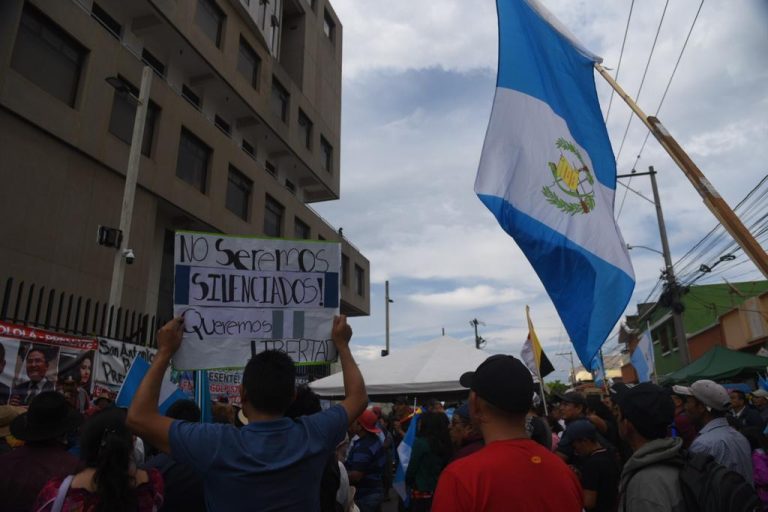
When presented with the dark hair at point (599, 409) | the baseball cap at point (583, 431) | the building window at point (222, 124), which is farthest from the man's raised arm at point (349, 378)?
the building window at point (222, 124)

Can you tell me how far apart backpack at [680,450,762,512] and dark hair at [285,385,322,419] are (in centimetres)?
202

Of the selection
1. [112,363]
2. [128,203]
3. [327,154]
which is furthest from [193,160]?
[327,154]

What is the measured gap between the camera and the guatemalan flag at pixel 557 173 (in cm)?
414

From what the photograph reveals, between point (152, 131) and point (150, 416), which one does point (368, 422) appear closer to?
point (150, 416)

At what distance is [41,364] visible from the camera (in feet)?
27.1

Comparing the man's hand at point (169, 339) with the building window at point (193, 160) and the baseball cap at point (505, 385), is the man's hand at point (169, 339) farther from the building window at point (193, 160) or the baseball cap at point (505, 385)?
the building window at point (193, 160)

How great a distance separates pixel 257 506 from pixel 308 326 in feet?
5.61

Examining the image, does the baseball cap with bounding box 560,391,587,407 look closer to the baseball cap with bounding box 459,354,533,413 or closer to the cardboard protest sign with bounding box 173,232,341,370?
the cardboard protest sign with bounding box 173,232,341,370

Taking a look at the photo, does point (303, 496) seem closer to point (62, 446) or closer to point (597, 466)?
point (62, 446)

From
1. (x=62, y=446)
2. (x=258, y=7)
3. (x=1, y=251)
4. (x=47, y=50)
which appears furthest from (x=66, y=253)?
(x=258, y=7)

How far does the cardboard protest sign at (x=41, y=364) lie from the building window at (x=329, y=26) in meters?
30.6

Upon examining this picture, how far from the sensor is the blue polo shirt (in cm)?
205

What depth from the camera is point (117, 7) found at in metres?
18.1

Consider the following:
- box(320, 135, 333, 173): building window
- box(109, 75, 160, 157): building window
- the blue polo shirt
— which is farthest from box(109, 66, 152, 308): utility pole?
box(320, 135, 333, 173): building window
